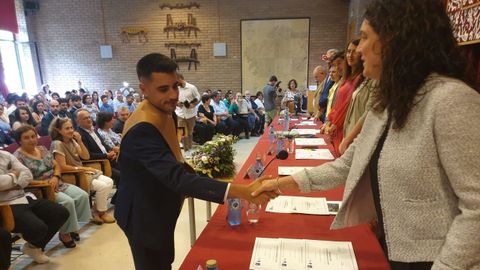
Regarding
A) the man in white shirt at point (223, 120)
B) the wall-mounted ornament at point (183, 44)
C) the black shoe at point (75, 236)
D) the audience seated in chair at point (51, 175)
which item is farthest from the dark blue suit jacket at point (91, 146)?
the wall-mounted ornament at point (183, 44)

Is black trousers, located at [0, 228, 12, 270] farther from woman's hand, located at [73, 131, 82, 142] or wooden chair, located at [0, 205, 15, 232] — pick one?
woman's hand, located at [73, 131, 82, 142]

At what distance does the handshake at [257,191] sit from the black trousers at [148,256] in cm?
43

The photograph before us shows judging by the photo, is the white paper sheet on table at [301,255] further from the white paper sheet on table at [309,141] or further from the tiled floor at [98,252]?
the white paper sheet on table at [309,141]

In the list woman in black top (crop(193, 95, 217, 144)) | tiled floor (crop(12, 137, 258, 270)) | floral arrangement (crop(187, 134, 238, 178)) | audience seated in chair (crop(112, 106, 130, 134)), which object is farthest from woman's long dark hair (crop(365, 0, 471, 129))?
woman in black top (crop(193, 95, 217, 144))

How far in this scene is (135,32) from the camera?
10.6 m

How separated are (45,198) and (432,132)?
325 cm

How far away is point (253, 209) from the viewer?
1.64 meters

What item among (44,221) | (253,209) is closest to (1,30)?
(44,221)

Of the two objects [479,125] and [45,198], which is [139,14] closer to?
[45,198]

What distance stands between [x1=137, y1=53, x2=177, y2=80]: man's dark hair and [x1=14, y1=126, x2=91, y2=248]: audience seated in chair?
229 cm

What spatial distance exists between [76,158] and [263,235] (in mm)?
2967

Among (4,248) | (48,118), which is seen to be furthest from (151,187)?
(48,118)

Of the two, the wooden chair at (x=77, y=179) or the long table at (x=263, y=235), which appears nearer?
the long table at (x=263, y=235)

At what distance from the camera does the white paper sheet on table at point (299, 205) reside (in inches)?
66.2
